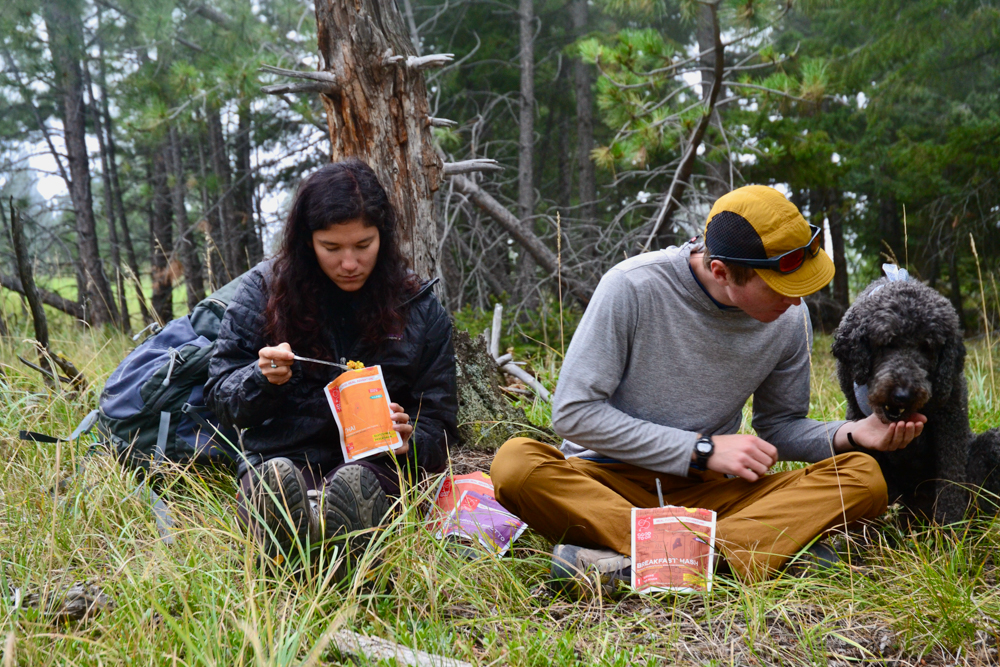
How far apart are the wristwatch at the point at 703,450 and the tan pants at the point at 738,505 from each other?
198 mm

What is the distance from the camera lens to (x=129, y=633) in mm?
1767

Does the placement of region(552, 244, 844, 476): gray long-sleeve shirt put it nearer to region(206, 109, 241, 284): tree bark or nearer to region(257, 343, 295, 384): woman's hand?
region(257, 343, 295, 384): woman's hand

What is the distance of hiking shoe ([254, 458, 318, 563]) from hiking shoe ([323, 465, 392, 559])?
77 mm

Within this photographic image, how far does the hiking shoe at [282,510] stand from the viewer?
6.58ft

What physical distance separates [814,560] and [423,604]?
1305 millimetres

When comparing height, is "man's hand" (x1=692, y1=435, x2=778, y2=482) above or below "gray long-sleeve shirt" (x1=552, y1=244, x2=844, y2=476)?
below

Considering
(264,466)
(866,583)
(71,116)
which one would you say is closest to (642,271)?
(866,583)

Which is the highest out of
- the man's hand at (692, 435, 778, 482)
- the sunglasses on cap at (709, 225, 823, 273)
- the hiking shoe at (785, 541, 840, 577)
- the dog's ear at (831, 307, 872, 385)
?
the sunglasses on cap at (709, 225, 823, 273)

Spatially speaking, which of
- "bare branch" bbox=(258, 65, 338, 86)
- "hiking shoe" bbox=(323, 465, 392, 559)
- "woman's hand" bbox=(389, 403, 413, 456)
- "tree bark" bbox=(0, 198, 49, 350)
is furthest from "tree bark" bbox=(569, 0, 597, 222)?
"hiking shoe" bbox=(323, 465, 392, 559)

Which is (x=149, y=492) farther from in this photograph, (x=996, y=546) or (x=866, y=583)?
(x=996, y=546)

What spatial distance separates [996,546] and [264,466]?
2.42m

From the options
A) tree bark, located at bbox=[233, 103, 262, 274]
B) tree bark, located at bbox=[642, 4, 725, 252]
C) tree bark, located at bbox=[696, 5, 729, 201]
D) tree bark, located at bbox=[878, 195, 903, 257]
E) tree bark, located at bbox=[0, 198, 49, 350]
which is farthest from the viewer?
tree bark, located at bbox=[878, 195, 903, 257]

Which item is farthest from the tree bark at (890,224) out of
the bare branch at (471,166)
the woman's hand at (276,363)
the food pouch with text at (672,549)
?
the woman's hand at (276,363)

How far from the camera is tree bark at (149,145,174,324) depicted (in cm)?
879
